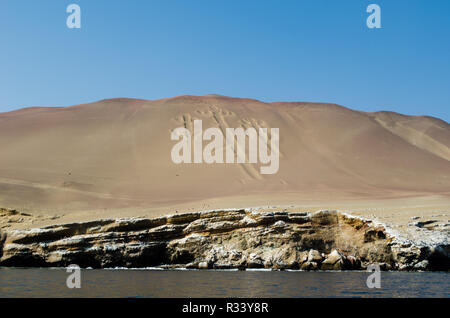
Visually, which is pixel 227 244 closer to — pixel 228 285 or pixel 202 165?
pixel 228 285

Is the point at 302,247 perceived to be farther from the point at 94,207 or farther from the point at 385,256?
the point at 94,207

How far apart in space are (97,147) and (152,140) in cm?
583

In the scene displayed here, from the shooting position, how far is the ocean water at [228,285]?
15.0 m

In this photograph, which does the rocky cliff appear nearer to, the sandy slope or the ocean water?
the ocean water

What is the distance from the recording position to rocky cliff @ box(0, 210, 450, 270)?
23031mm

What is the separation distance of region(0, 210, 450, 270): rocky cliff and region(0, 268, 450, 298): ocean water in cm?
205

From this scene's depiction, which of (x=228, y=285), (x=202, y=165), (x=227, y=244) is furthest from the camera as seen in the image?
(x=202, y=165)

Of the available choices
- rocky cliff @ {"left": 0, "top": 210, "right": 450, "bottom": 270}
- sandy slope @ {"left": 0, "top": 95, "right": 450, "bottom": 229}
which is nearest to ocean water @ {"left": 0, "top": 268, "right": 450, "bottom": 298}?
rocky cliff @ {"left": 0, "top": 210, "right": 450, "bottom": 270}

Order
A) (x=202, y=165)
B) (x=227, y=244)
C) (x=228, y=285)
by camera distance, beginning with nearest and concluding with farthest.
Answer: (x=228, y=285)
(x=227, y=244)
(x=202, y=165)

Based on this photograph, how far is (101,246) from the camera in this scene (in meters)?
26.2

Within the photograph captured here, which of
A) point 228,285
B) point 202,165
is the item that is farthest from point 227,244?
point 202,165

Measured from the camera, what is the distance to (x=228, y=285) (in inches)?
680

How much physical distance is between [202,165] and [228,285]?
32.2m
